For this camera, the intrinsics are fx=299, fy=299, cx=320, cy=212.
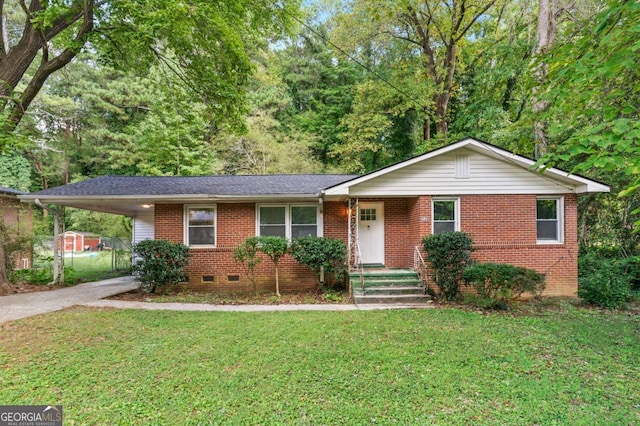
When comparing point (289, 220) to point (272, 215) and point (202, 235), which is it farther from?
point (202, 235)

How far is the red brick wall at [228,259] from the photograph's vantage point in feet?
30.1

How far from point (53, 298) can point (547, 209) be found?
45.4 feet

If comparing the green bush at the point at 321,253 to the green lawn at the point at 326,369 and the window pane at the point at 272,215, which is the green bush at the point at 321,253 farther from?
the green lawn at the point at 326,369

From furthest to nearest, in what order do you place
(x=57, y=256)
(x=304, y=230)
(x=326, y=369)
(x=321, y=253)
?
(x=57, y=256) < (x=304, y=230) < (x=321, y=253) < (x=326, y=369)

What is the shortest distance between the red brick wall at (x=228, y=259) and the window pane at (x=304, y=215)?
117 centimetres

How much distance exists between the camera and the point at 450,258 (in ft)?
24.5

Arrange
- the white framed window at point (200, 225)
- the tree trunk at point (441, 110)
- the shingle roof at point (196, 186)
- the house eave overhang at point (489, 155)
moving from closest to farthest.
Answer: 1. the house eave overhang at point (489, 155)
2. the shingle roof at point (196, 186)
3. the white framed window at point (200, 225)
4. the tree trunk at point (441, 110)

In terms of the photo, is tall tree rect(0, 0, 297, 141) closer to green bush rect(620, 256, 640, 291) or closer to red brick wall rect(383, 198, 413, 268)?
red brick wall rect(383, 198, 413, 268)

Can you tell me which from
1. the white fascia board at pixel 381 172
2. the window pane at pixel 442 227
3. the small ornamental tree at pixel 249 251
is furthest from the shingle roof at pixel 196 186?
the window pane at pixel 442 227

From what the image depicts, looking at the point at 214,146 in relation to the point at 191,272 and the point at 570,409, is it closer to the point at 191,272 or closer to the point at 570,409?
the point at 191,272

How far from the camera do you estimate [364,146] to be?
17.8 meters

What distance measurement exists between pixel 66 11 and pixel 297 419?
957cm

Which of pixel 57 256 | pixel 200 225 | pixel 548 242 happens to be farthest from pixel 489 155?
pixel 57 256

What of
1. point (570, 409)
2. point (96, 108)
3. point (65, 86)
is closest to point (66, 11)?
point (570, 409)
